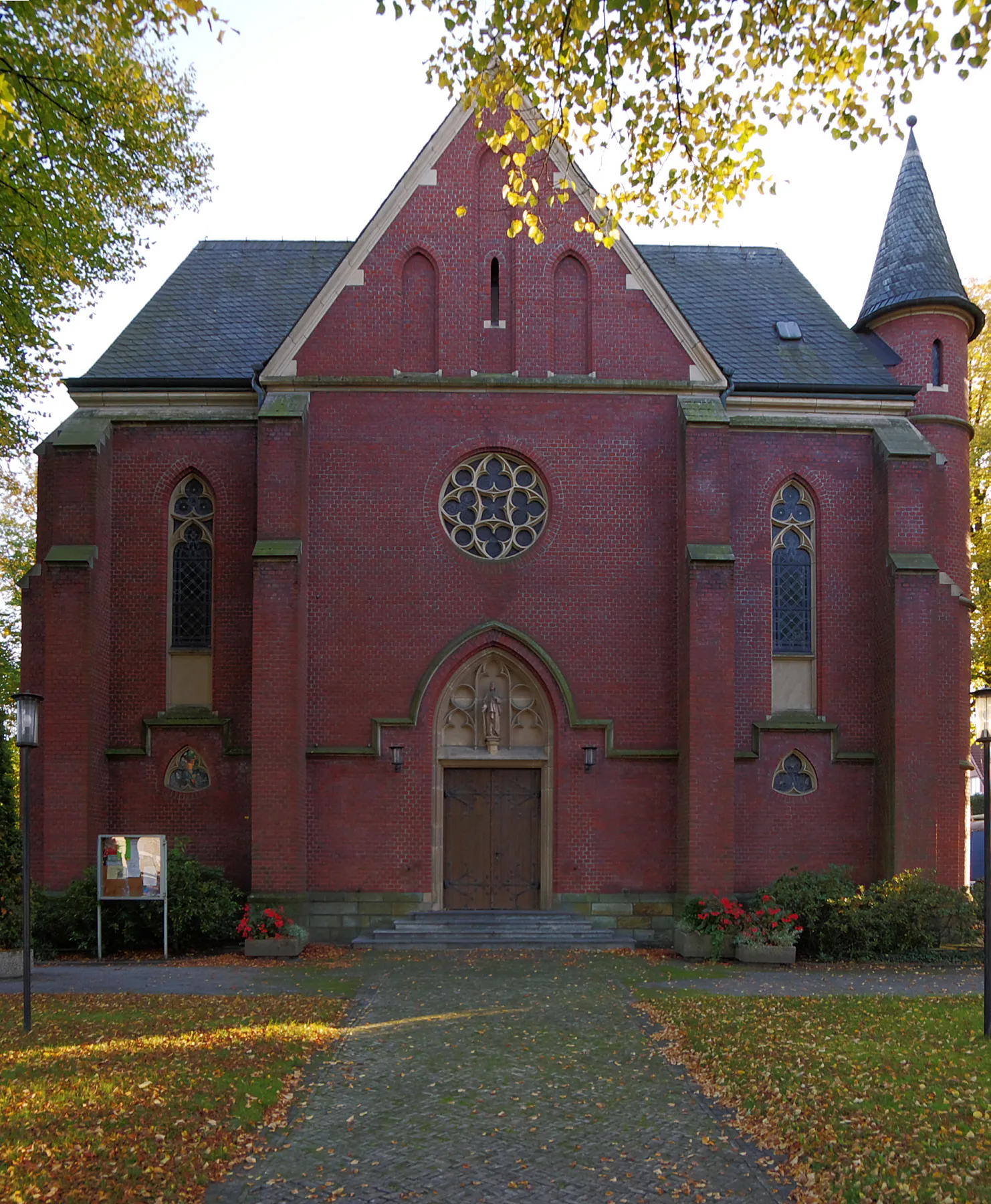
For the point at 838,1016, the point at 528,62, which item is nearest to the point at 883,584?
the point at 838,1016

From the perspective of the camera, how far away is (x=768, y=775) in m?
20.9

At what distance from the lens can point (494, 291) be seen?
21.1m

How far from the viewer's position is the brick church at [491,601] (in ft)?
65.4

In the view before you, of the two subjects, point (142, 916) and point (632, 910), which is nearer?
point (142, 916)

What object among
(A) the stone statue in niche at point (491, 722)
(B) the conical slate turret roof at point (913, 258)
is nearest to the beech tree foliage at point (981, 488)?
(B) the conical slate turret roof at point (913, 258)

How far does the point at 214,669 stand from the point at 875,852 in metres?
11.7

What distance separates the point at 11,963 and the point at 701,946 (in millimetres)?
9889

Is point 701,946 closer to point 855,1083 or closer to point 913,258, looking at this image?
point 855,1083

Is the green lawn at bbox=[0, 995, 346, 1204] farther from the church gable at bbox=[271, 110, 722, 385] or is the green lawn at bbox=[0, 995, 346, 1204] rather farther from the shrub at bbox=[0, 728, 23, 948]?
the church gable at bbox=[271, 110, 722, 385]

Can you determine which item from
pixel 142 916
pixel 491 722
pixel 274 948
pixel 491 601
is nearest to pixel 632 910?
pixel 491 722

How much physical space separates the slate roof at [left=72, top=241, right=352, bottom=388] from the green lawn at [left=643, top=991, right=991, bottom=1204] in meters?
13.9

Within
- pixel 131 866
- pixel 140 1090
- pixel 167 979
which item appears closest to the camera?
pixel 140 1090

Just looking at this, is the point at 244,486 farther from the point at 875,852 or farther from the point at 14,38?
the point at 875,852

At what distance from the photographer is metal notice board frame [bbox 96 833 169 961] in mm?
18109
